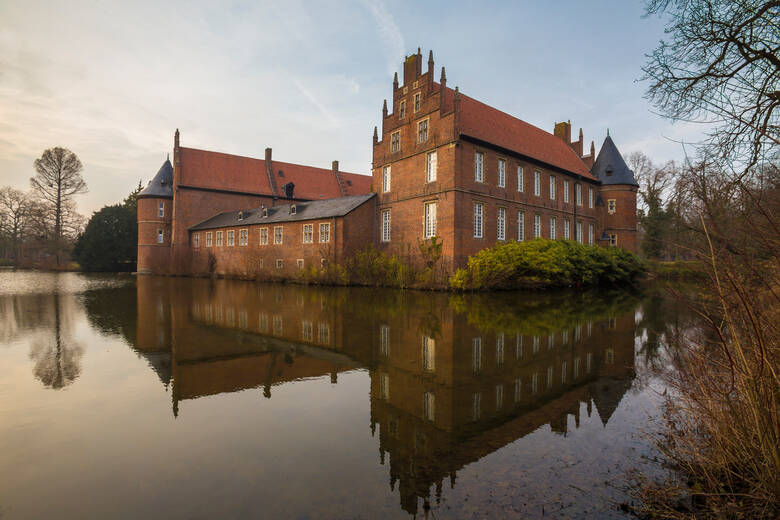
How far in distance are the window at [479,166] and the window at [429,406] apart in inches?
819

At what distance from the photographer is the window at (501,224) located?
85.0 feet

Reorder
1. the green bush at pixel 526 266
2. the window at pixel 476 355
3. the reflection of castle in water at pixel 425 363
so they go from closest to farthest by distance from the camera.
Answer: the reflection of castle in water at pixel 425 363, the window at pixel 476 355, the green bush at pixel 526 266

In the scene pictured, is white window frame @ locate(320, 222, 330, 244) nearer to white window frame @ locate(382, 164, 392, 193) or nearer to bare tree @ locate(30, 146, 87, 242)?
white window frame @ locate(382, 164, 392, 193)

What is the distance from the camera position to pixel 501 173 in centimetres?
2630

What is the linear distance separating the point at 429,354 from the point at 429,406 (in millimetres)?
2629

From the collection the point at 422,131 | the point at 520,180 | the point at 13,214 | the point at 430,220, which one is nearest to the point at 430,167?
the point at 422,131

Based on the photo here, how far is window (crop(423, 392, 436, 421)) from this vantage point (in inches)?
177

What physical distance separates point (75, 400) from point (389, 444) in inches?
161

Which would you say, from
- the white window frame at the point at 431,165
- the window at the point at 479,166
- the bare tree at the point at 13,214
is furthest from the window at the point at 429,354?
the bare tree at the point at 13,214

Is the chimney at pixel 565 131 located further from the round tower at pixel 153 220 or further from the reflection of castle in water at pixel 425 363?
the round tower at pixel 153 220

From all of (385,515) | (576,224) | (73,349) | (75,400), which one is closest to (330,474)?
(385,515)

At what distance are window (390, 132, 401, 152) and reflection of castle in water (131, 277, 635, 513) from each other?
16.4 m

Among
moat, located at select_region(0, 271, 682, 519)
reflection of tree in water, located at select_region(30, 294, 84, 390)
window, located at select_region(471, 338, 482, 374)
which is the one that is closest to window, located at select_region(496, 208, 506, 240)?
moat, located at select_region(0, 271, 682, 519)

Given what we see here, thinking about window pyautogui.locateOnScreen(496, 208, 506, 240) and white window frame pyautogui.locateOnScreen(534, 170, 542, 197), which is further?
white window frame pyautogui.locateOnScreen(534, 170, 542, 197)
